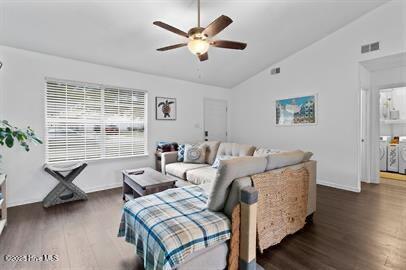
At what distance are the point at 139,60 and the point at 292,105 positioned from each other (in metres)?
3.54

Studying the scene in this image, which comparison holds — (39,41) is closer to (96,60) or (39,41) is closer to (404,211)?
(96,60)

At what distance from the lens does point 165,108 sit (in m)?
4.75

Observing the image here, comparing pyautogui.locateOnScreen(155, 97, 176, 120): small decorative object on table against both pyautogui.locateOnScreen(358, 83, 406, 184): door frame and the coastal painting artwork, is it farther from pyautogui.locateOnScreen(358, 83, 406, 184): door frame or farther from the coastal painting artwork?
pyautogui.locateOnScreen(358, 83, 406, 184): door frame

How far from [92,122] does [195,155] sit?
2.11 meters

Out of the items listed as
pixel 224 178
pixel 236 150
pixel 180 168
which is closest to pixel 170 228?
pixel 224 178

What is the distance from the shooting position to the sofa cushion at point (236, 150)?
3.57 meters

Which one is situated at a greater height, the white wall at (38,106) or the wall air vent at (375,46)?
the wall air vent at (375,46)

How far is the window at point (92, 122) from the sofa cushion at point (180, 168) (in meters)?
1.02

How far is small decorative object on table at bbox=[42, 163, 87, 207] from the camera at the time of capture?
314cm

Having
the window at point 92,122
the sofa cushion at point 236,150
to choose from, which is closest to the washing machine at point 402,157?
the sofa cushion at point 236,150

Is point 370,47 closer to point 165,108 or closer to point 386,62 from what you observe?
point 386,62

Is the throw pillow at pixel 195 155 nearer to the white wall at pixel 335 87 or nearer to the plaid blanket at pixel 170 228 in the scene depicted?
the plaid blanket at pixel 170 228

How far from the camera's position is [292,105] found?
15.4ft

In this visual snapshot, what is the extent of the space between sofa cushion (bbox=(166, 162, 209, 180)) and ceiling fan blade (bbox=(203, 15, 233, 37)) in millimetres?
2196
